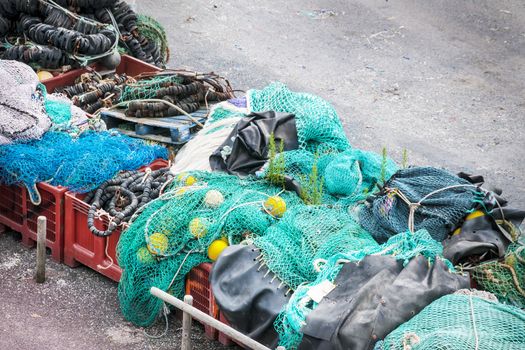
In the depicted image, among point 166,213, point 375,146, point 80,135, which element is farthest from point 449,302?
point 375,146

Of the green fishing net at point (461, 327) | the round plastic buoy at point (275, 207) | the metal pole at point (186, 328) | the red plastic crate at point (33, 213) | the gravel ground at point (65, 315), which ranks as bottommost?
the gravel ground at point (65, 315)

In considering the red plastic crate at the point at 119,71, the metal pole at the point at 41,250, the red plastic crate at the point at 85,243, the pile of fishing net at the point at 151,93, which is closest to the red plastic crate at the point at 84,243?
the red plastic crate at the point at 85,243

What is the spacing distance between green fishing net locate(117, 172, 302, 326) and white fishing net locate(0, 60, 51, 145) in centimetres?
147

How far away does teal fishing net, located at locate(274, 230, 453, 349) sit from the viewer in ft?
17.1

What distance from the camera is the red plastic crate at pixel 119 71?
8344mm

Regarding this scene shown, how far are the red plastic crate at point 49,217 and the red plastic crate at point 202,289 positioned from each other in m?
1.30

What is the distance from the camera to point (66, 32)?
8.37m

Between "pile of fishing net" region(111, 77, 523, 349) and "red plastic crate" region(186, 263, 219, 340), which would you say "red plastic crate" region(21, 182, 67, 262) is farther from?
"red plastic crate" region(186, 263, 219, 340)

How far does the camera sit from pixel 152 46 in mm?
9477

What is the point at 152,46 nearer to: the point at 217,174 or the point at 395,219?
the point at 217,174

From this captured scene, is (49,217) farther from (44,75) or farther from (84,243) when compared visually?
(44,75)

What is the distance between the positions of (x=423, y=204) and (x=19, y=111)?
11.1 ft

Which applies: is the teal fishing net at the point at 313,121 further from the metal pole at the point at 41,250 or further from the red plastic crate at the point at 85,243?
the metal pole at the point at 41,250

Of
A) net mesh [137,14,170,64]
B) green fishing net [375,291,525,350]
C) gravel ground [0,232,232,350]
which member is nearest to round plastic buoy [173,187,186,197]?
gravel ground [0,232,232,350]
